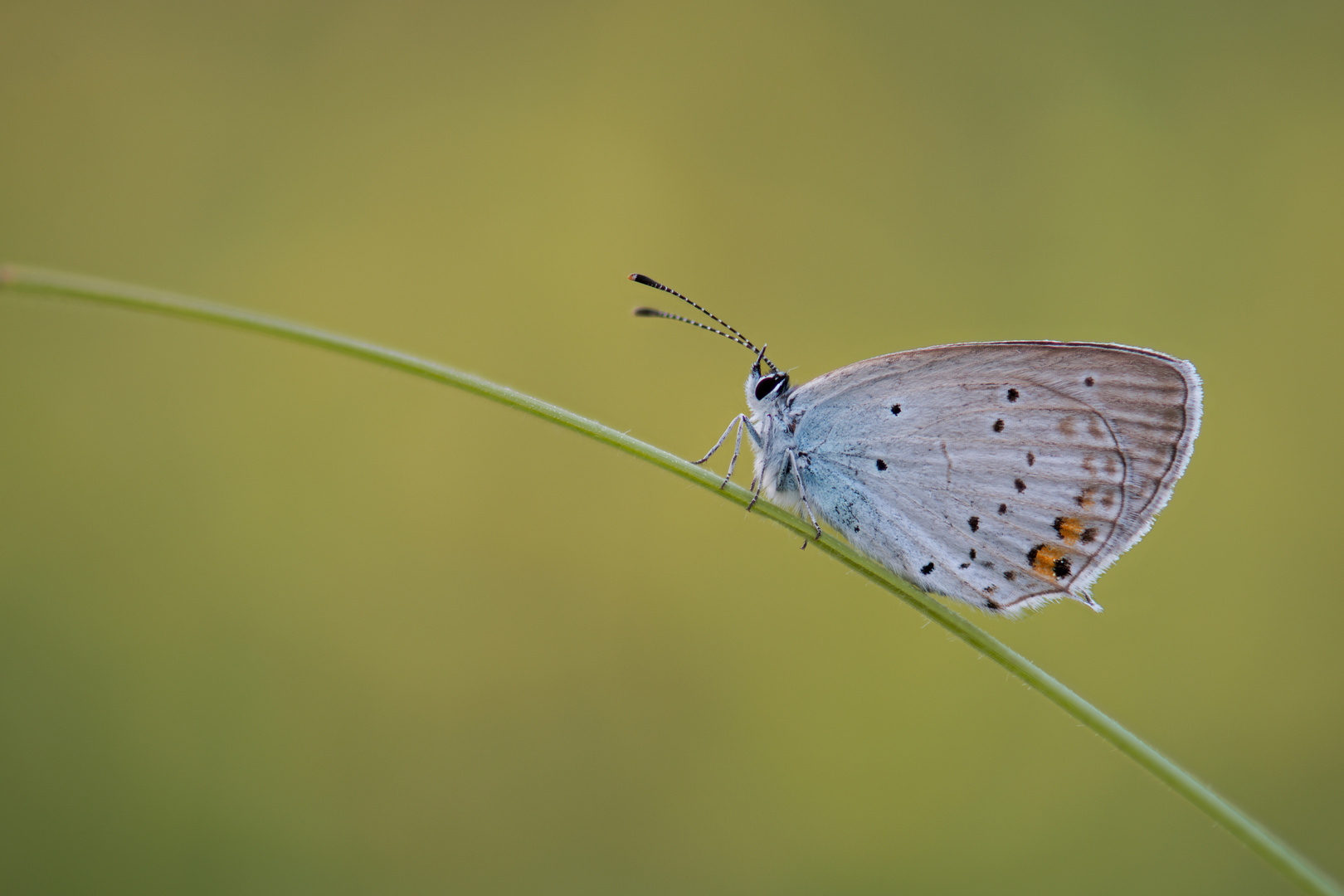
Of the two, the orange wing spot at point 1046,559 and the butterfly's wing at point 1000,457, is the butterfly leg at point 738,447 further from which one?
the orange wing spot at point 1046,559

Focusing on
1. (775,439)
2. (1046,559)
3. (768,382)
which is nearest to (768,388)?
(768,382)

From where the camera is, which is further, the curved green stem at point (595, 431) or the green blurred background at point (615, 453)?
the green blurred background at point (615, 453)

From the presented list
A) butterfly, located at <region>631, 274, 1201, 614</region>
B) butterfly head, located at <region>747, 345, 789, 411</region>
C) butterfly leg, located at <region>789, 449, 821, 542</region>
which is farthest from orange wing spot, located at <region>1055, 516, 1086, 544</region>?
butterfly head, located at <region>747, 345, 789, 411</region>

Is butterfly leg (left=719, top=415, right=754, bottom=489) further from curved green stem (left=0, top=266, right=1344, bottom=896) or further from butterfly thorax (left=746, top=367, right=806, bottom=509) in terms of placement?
curved green stem (left=0, top=266, right=1344, bottom=896)

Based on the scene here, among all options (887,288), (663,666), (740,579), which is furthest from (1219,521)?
(663,666)

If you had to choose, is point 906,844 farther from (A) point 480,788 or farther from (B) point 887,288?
(B) point 887,288

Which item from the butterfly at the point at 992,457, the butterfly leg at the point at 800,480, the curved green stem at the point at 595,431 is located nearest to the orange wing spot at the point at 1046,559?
the butterfly at the point at 992,457
